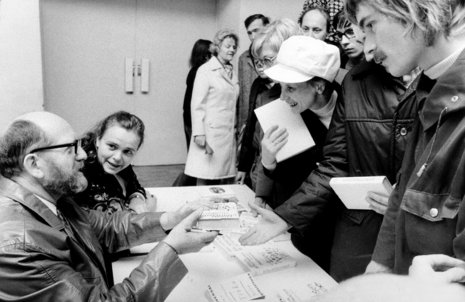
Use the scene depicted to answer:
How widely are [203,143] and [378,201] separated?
2.48 metres

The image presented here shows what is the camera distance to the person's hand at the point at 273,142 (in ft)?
5.70

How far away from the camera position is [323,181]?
1525mm

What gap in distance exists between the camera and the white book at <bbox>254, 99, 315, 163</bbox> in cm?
171

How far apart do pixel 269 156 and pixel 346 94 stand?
476mm

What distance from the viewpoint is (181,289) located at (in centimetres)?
→ 135

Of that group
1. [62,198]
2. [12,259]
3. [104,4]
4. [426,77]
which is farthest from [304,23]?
[104,4]

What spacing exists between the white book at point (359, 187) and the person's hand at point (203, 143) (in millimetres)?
2370

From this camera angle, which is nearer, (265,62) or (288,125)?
(288,125)

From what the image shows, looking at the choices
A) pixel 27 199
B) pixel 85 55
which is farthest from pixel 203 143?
pixel 27 199

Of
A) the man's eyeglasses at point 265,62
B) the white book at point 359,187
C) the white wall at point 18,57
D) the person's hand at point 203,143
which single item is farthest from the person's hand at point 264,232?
the white wall at point 18,57

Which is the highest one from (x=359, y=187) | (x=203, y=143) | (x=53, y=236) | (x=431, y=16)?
(x=431, y=16)

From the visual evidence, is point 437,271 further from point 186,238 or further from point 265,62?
point 265,62

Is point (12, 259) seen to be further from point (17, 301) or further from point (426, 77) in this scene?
point (426, 77)

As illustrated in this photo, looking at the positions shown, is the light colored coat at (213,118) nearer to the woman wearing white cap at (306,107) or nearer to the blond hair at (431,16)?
the woman wearing white cap at (306,107)
